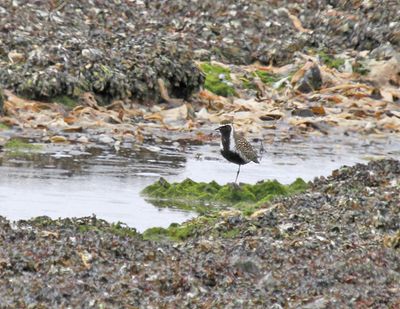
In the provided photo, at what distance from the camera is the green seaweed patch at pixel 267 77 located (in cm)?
2194

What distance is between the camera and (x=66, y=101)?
1819cm

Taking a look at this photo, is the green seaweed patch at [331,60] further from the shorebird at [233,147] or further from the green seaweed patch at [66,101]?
the shorebird at [233,147]

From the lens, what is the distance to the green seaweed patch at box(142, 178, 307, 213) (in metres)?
12.3

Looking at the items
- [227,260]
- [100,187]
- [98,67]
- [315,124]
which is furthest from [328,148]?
[227,260]

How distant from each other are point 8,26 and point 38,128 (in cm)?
398

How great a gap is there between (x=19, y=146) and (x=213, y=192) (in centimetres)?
364

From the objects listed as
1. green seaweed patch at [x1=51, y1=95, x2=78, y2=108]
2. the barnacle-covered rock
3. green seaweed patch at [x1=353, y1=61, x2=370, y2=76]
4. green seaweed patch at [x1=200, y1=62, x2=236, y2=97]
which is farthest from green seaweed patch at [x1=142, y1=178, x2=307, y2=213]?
green seaweed patch at [x1=353, y1=61, x2=370, y2=76]

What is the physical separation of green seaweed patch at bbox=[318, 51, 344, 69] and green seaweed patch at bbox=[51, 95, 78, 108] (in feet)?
22.1

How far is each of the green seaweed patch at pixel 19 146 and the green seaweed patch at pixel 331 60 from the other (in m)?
9.05

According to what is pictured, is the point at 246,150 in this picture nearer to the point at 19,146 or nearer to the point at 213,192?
the point at 213,192

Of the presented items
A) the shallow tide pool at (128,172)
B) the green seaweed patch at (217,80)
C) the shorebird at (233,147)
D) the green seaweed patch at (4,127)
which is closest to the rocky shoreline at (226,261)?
the shallow tide pool at (128,172)

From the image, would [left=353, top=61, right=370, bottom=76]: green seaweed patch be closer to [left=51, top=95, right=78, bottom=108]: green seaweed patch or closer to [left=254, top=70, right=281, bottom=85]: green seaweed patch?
[left=254, top=70, right=281, bottom=85]: green seaweed patch

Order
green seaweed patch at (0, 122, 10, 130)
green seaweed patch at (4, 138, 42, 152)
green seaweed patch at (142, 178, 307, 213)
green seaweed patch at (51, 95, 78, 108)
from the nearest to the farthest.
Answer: green seaweed patch at (142, 178, 307, 213) < green seaweed patch at (4, 138, 42, 152) < green seaweed patch at (0, 122, 10, 130) < green seaweed patch at (51, 95, 78, 108)

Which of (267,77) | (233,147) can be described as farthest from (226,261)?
(267,77)
